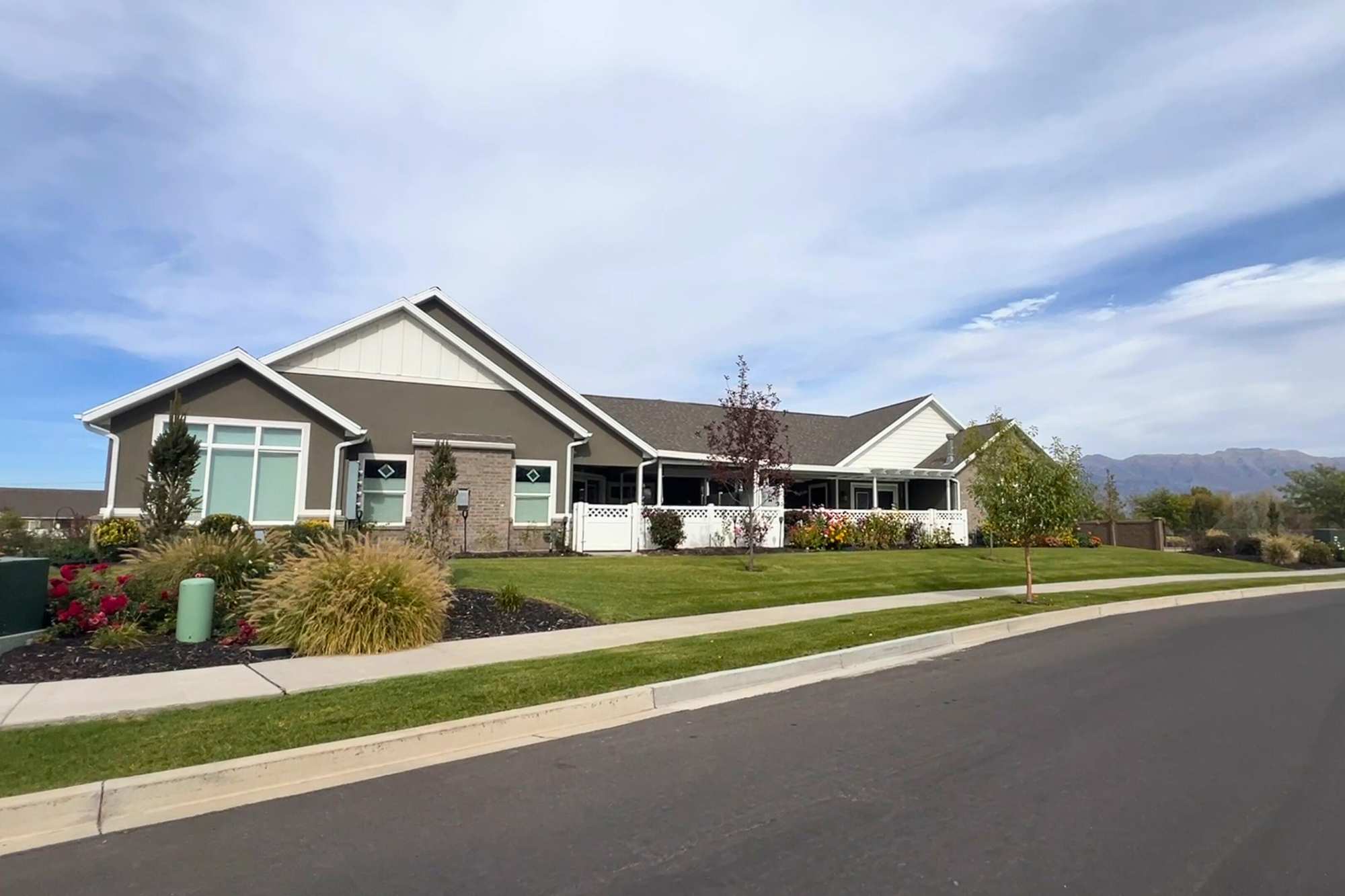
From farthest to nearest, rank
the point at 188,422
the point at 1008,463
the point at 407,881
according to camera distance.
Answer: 1. the point at 188,422
2. the point at 1008,463
3. the point at 407,881

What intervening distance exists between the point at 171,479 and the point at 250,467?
2668 mm

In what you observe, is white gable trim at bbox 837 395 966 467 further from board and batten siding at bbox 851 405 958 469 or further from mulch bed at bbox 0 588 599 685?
mulch bed at bbox 0 588 599 685

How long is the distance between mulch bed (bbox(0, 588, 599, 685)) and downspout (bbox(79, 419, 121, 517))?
939cm

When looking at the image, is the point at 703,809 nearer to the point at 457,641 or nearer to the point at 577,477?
the point at 457,641

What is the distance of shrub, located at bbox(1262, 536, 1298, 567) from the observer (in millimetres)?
28219

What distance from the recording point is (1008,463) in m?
16.1

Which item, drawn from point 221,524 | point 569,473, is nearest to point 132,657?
point 221,524

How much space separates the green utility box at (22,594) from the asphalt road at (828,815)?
5947 millimetres

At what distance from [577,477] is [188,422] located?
1206cm

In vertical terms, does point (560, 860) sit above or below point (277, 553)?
below

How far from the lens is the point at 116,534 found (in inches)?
648

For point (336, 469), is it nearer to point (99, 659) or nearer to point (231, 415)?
point (231, 415)

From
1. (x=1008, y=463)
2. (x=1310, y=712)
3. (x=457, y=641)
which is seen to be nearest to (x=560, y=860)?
(x=457, y=641)

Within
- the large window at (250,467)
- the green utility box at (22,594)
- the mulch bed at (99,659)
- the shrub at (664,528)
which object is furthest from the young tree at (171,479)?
the shrub at (664,528)
